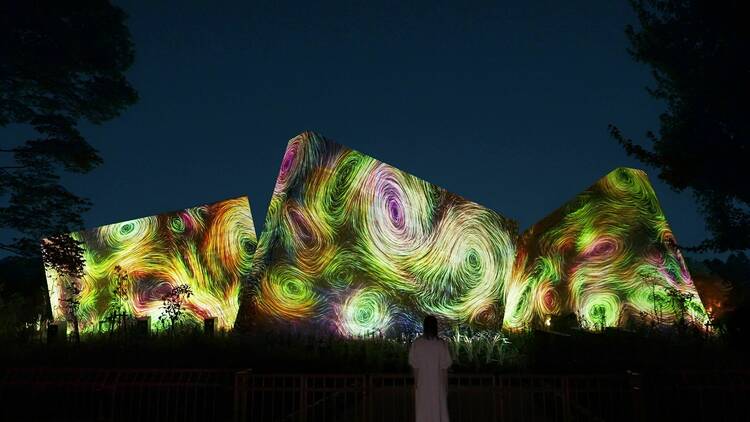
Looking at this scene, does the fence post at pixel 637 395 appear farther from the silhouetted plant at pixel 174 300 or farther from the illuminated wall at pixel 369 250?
the silhouetted plant at pixel 174 300

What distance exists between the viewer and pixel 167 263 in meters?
23.4

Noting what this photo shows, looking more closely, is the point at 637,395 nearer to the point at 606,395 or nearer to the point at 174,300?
the point at 606,395

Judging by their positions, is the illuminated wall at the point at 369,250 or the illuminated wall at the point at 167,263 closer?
the illuminated wall at the point at 369,250

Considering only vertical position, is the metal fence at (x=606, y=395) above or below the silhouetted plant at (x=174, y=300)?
below

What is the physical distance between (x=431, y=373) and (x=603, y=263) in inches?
619

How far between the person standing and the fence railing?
106 centimetres

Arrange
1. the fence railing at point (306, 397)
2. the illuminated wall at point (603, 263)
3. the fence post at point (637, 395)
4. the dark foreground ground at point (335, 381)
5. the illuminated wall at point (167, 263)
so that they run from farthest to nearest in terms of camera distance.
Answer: the illuminated wall at point (167, 263), the illuminated wall at point (603, 263), the dark foreground ground at point (335, 381), the fence railing at point (306, 397), the fence post at point (637, 395)

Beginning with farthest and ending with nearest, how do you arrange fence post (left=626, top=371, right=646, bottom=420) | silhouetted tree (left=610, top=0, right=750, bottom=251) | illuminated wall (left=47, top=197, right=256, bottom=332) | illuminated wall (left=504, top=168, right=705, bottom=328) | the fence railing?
1. illuminated wall (left=47, top=197, right=256, bottom=332)
2. illuminated wall (left=504, top=168, right=705, bottom=328)
3. silhouetted tree (left=610, top=0, right=750, bottom=251)
4. the fence railing
5. fence post (left=626, top=371, right=646, bottom=420)

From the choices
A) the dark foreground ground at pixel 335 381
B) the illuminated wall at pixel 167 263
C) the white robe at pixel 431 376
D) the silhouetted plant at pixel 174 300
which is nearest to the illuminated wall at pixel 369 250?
the dark foreground ground at pixel 335 381

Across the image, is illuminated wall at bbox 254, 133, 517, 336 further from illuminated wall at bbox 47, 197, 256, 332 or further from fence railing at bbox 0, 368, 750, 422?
fence railing at bbox 0, 368, 750, 422

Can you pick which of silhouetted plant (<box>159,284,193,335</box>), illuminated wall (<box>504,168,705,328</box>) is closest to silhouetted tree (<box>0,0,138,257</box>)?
silhouetted plant (<box>159,284,193,335</box>)

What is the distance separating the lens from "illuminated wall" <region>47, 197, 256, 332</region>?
75.5ft

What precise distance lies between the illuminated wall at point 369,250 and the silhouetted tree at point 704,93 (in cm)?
551

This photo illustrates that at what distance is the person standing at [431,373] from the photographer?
6.87m
